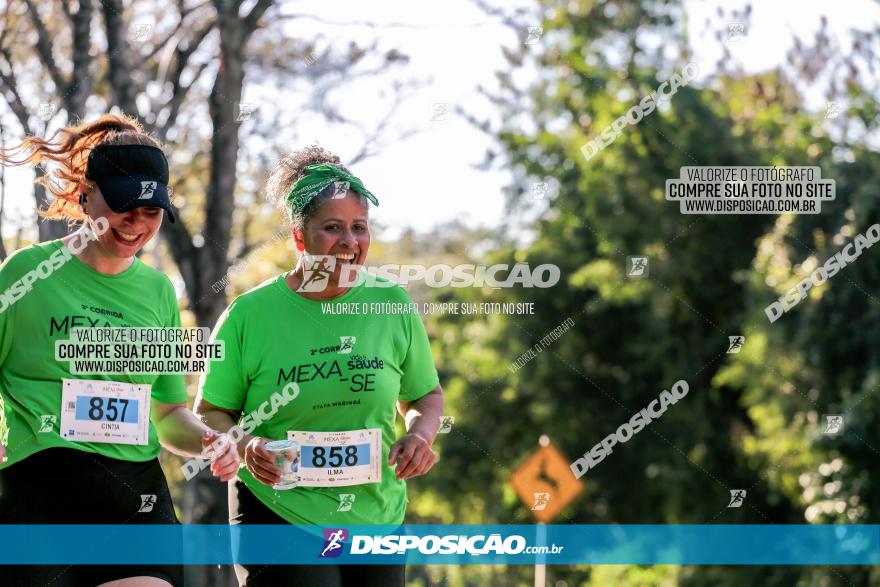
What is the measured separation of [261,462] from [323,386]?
0.31 m

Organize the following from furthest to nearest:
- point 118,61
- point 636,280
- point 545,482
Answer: point 636,280 < point 118,61 < point 545,482

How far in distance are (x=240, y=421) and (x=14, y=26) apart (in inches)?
212

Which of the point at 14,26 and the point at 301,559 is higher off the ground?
the point at 14,26

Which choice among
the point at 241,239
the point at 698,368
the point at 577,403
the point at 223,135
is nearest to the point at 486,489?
the point at 577,403

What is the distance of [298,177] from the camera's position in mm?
4129

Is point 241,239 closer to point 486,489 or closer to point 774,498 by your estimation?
point 774,498

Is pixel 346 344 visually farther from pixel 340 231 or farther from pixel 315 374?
pixel 340 231

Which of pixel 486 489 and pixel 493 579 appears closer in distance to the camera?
pixel 486 489

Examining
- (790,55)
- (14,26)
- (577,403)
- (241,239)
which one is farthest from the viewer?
(577,403)

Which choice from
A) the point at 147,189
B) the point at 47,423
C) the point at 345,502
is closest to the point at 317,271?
the point at 147,189

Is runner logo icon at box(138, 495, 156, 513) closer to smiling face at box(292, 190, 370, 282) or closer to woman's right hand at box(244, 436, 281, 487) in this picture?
woman's right hand at box(244, 436, 281, 487)

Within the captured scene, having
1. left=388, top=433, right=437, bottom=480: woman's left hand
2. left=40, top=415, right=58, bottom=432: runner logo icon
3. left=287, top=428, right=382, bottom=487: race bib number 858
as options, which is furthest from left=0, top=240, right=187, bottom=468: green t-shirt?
left=388, top=433, right=437, bottom=480: woman's left hand

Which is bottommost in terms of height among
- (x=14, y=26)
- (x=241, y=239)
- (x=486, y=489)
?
(x=486, y=489)

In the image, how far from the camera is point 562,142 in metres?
17.2
